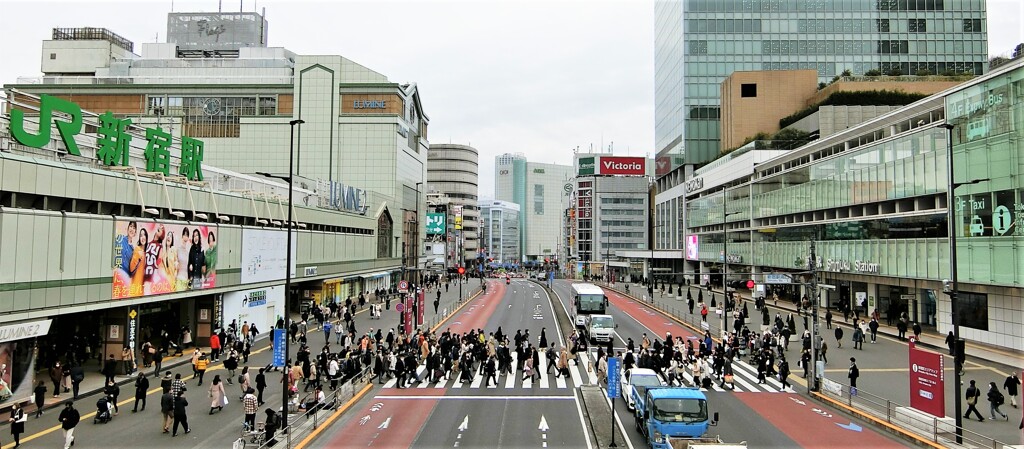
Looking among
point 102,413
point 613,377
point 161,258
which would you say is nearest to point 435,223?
point 161,258

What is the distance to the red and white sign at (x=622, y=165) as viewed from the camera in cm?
14400

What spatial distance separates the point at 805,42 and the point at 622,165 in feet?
172

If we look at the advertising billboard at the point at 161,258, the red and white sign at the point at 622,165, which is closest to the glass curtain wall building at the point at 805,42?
the red and white sign at the point at 622,165

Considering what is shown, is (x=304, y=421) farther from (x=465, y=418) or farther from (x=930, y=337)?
(x=930, y=337)

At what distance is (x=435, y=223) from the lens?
105 metres

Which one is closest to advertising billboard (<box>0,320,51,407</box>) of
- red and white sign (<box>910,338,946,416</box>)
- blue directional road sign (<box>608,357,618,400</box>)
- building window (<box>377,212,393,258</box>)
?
blue directional road sign (<box>608,357,618,400</box>)

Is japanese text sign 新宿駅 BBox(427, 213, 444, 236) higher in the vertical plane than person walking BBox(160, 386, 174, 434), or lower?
higher

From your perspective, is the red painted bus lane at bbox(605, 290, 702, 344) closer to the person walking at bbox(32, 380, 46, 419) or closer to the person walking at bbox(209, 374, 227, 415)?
the person walking at bbox(209, 374, 227, 415)

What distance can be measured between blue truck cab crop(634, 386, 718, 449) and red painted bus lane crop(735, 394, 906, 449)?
11.5 ft

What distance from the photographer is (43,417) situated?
809 inches

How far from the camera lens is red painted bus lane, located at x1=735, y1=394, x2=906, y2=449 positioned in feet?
60.8

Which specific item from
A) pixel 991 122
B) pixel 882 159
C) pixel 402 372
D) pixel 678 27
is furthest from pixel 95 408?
pixel 678 27

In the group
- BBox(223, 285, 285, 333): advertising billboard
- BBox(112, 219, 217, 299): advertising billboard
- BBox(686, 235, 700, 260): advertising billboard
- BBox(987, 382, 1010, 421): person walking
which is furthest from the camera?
BBox(686, 235, 700, 260): advertising billboard

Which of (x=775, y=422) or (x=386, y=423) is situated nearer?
(x=386, y=423)
